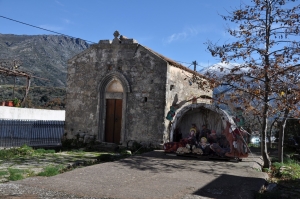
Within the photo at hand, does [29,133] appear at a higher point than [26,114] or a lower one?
lower

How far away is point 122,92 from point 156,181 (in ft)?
25.5

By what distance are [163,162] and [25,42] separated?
8811 centimetres

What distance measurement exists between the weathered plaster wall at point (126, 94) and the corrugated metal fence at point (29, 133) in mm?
1751

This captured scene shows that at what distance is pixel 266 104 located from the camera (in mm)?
10094

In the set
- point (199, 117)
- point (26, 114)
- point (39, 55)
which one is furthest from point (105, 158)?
point (39, 55)

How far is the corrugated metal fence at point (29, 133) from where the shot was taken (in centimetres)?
1493

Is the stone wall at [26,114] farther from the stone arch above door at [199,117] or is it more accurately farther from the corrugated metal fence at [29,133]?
the stone arch above door at [199,117]

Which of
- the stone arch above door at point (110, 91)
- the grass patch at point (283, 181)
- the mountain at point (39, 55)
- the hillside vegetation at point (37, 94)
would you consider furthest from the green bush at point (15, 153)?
the mountain at point (39, 55)

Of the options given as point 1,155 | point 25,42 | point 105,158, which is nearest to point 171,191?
point 105,158

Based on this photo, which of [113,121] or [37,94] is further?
[37,94]

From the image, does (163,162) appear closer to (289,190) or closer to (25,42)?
(289,190)

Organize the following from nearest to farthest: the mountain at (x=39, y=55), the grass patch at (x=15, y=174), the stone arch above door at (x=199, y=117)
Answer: the grass patch at (x=15, y=174)
the stone arch above door at (x=199, y=117)
the mountain at (x=39, y=55)

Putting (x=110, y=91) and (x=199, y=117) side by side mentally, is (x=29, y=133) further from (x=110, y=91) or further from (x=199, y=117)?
(x=199, y=117)

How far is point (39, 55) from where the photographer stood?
79.2 m
